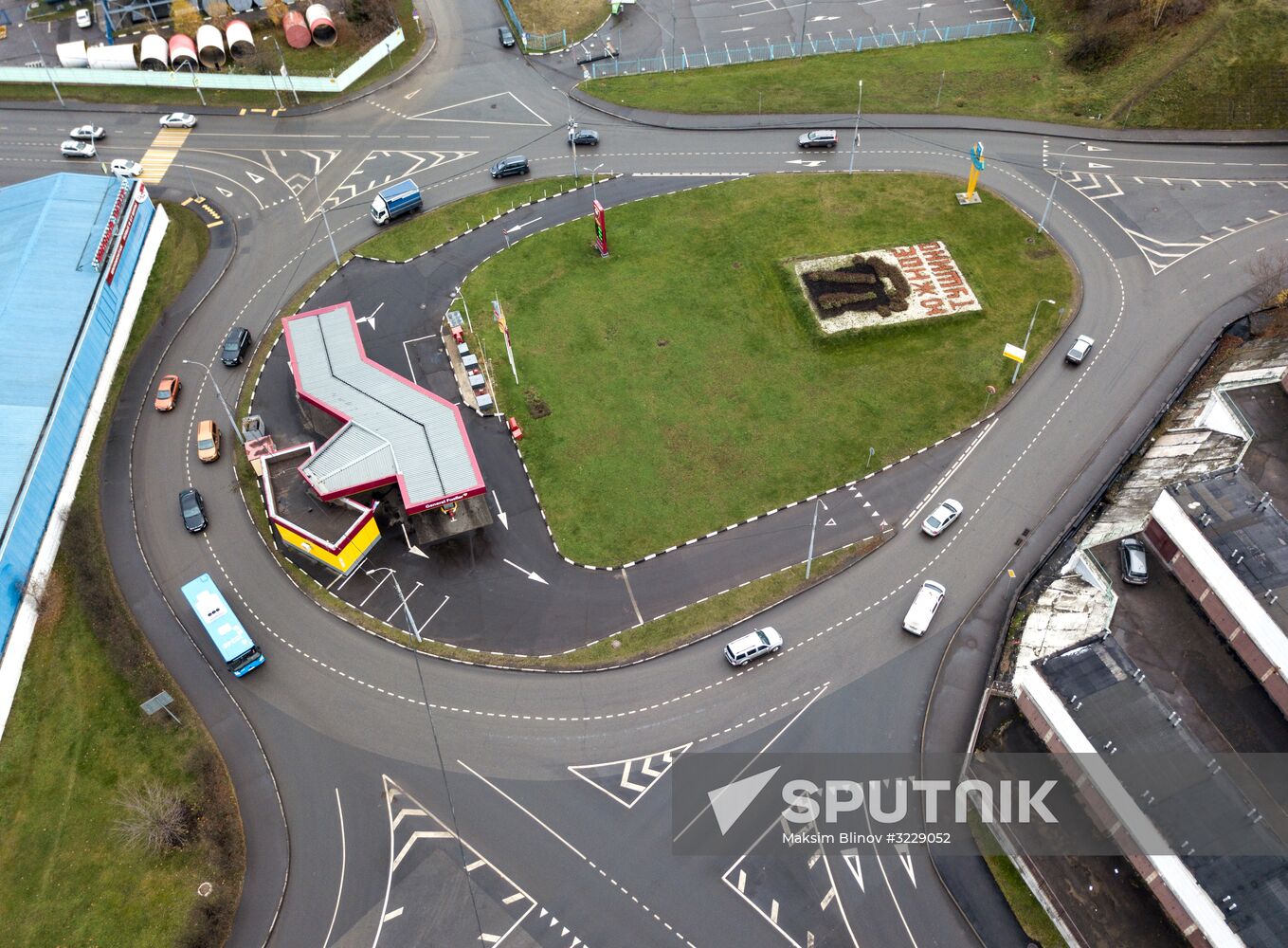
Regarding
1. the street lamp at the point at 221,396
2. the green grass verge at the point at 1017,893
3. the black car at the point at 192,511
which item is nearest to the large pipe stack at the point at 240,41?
the street lamp at the point at 221,396

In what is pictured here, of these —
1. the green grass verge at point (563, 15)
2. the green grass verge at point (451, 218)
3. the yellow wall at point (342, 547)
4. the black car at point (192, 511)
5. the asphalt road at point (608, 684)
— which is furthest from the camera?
the green grass verge at point (563, 15)

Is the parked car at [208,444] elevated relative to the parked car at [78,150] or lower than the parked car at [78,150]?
lower

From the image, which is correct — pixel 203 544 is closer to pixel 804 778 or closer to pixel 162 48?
pixel 804 778

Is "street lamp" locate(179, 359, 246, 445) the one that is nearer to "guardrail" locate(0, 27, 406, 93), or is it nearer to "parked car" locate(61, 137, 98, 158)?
"parked car" locate(61, 137, 98, 158)

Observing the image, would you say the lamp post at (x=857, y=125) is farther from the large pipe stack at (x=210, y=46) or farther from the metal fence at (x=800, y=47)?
the large pipe stack at (x=210, y=46)

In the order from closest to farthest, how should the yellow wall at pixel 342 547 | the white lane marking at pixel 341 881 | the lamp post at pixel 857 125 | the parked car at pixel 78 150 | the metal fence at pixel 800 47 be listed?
the white lane marking at pixel 341 881
the yellow wall at pixel 342 547
the lamp post at pixel 857 125
the parked car at pixel 78 150
the metal fence at pixel 800 47

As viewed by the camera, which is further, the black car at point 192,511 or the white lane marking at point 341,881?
the black car at point 192,511
